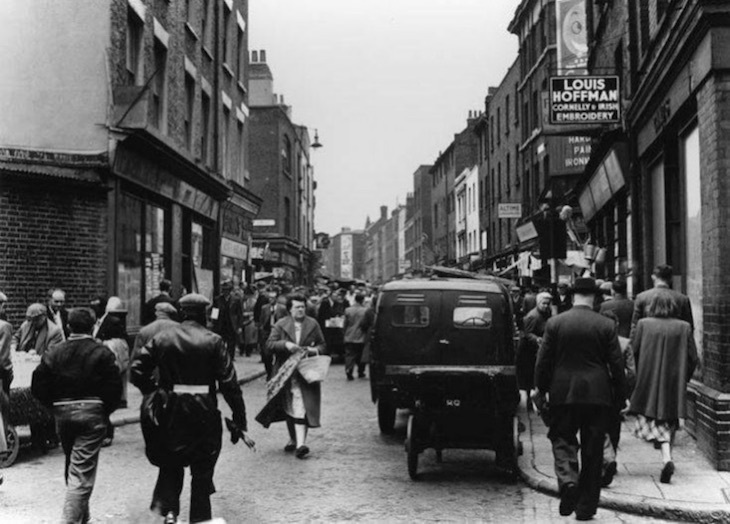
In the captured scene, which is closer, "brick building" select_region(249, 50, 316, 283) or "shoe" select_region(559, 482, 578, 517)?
"shoe" select_region(559, 482, 578, 517)

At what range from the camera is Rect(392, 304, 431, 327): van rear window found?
10438 millimetres

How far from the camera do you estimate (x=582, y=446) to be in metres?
A: 6.88

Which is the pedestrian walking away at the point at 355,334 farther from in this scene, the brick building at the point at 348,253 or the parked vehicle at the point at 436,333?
the brick building at the point at 348,253

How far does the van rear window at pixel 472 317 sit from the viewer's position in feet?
33.6

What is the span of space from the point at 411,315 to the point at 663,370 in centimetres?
311

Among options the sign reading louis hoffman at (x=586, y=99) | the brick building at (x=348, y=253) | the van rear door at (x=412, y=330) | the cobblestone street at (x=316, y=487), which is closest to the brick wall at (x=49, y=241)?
the cobblestone street at (x=316, y=487)

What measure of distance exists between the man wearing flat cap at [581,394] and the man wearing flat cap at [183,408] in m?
2.47

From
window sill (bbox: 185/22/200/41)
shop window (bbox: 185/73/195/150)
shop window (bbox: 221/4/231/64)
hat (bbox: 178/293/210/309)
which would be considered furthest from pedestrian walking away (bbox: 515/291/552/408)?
shop window (bbox: 221/4/231/64)

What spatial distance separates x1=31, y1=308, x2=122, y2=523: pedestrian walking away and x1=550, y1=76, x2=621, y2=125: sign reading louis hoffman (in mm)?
10600

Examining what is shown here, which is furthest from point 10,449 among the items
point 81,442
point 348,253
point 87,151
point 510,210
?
point 348,253

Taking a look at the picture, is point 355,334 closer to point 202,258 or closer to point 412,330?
point 202,258

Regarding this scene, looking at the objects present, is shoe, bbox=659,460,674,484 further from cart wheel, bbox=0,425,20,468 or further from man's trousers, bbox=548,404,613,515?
cart wheel, bbox=0,425,20,468

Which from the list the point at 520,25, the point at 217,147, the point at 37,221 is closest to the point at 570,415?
the point at 37,221

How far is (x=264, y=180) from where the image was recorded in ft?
148
